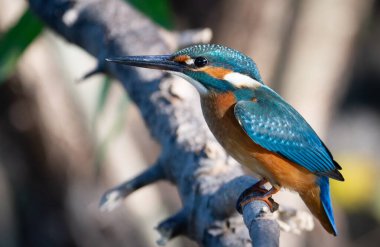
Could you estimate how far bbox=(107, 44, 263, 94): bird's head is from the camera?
9.45 ft

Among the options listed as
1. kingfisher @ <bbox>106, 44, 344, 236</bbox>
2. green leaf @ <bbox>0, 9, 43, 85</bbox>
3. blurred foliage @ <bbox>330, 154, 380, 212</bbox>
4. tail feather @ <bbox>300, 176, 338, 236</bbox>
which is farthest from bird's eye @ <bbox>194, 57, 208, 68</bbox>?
blurred foliage @ <bbox>330, 154, 380, 212</bbox>

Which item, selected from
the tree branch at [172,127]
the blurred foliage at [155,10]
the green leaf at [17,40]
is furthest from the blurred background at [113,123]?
the blurred foliage at [155,10]

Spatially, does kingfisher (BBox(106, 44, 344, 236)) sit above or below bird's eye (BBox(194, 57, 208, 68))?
below

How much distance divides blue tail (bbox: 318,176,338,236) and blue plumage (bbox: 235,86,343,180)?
0.23 feet

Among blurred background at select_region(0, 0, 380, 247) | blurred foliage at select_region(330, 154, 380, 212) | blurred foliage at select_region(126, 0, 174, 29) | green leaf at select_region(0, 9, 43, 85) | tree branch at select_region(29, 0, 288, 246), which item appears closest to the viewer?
tree branch at select_region(29, 0, 288, 246)

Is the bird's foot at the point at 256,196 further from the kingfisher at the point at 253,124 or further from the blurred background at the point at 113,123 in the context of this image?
the blurred background at the point at 113,123

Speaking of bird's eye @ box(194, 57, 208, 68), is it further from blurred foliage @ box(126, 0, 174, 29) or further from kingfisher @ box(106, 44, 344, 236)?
blurred foliage @ box(126, 0, 174, 29)

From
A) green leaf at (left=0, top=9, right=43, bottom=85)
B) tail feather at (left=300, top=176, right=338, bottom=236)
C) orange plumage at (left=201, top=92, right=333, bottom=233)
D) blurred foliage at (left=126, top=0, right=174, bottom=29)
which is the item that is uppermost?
blurred foliage at (left=126, top=0, right=174, bottom=29)

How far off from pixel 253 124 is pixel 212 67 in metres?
0.27

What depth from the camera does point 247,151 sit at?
9.27 feet

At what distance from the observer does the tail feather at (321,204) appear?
2.88 metres

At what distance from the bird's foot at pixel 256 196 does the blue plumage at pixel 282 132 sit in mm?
142

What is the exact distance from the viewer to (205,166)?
8.87 feet

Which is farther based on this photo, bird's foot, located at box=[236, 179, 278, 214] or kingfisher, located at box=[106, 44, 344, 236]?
kingfisher, located at box=[106, 44, 344, 236]
